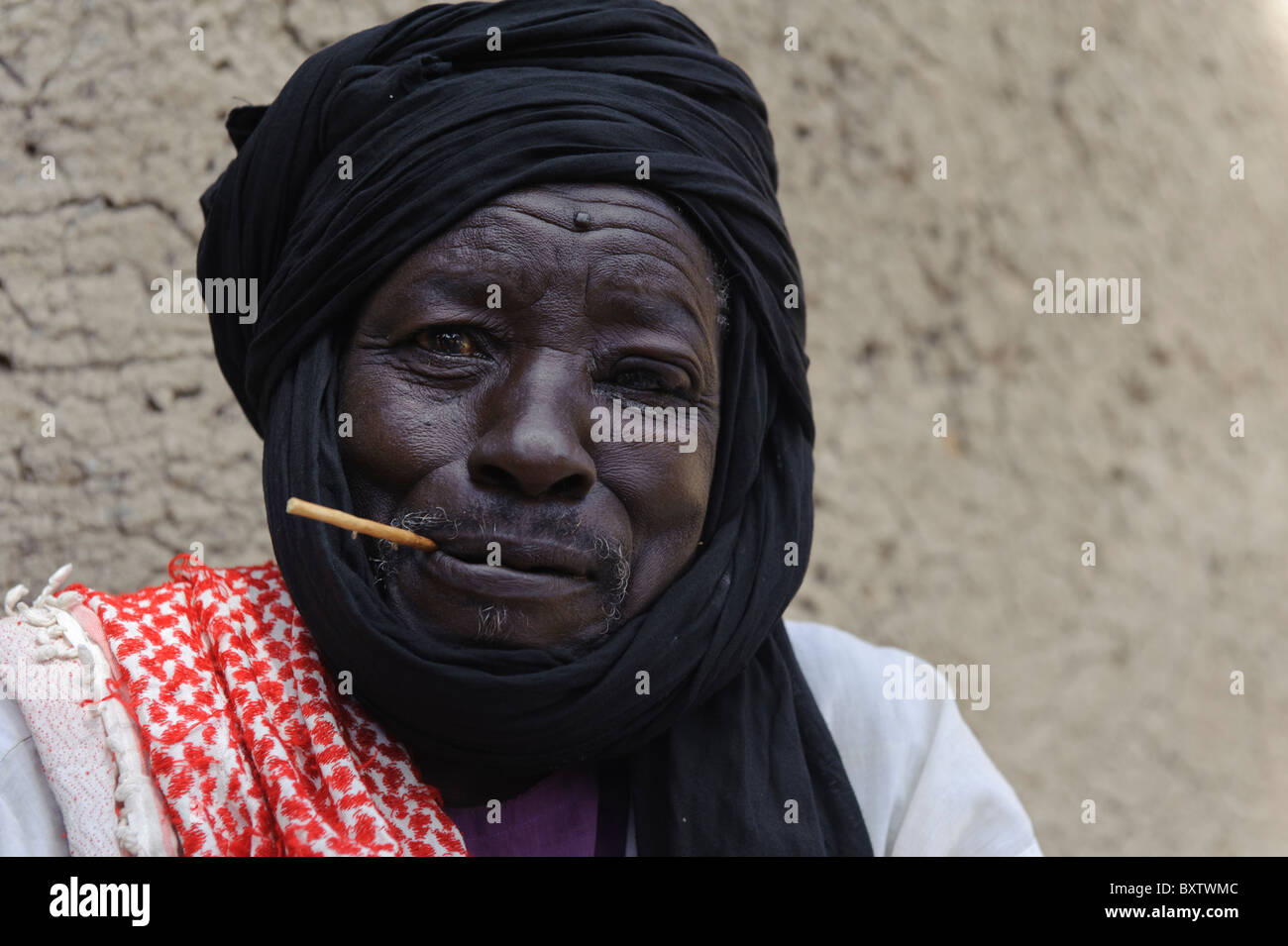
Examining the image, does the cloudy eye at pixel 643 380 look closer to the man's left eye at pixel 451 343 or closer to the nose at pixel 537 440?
the nose at pixel 537 440

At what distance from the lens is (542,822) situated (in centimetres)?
178

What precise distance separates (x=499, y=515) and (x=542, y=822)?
1.54 ft

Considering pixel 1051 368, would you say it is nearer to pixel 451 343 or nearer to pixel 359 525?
pixel 451 343

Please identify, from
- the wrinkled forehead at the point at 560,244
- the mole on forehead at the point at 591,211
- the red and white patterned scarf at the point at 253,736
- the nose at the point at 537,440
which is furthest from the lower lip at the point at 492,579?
the mole on forehead at the point at 591,211

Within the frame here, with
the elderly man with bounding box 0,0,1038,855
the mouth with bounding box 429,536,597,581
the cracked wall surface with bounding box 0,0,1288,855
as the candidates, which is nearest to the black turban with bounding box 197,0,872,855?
the elderly man with bounding box 0,0,1038,855

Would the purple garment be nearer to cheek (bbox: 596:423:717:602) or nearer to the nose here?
cheek (bbox: 596:423:717:602)

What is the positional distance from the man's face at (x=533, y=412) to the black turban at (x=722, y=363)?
37mm

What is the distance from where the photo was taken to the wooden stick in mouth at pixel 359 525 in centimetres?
151

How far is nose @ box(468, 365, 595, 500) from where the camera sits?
1.61 meters

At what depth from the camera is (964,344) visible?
128 inches

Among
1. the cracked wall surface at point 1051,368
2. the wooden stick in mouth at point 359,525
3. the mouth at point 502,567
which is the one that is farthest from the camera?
the cracked wall surface at point 1051,368

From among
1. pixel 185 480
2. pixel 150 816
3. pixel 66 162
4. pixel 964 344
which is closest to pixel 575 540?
pixel 150 816

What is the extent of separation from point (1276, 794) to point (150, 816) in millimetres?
3204

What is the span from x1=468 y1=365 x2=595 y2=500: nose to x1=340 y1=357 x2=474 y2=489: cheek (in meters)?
0.05
